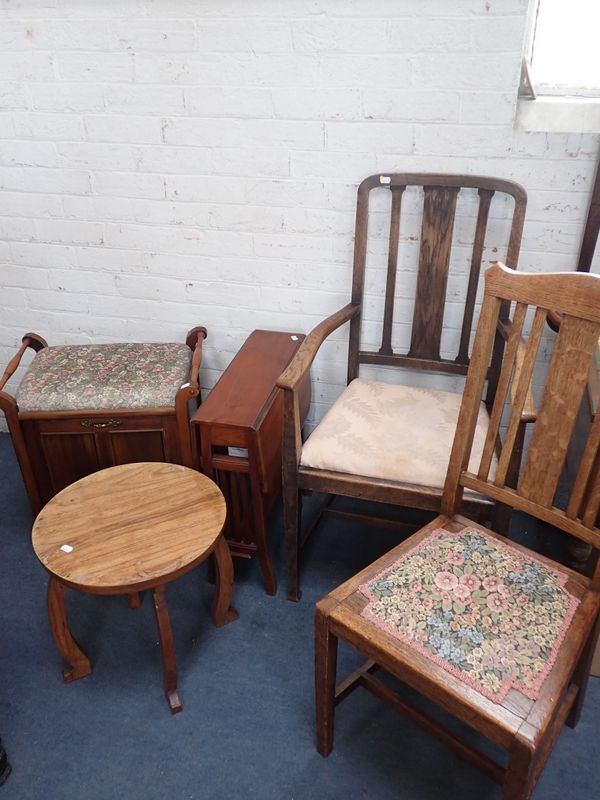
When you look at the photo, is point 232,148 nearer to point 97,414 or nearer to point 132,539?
point 97,414

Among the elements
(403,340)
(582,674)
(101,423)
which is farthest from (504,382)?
(101,423)

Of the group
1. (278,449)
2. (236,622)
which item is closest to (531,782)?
(236,622)

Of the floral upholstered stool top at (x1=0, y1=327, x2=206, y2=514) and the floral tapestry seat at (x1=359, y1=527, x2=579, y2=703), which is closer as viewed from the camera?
the floral tapestry seat at (x1=359, y1=527, x2=579, y2=703)

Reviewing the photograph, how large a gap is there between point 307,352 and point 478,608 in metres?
0.71

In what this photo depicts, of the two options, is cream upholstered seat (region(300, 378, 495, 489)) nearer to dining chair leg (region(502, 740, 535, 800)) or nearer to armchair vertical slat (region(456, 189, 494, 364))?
armchair vertical slat (region(456, 189, 494, 364))

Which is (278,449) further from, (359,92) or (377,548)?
(359,92)

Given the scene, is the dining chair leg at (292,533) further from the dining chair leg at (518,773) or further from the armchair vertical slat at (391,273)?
the dining chair leg at (518,773)

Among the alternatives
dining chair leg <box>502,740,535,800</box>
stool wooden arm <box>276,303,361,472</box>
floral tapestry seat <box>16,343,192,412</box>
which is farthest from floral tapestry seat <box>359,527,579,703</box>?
floral tapestry seat <box>16,343,192,412</box>

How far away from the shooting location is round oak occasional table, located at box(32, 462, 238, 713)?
4.75 ft

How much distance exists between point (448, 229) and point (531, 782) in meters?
1.27

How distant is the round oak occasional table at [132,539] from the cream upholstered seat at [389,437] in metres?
0.30

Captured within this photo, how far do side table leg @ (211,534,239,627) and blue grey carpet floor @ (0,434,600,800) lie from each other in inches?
1.5

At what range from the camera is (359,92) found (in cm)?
182

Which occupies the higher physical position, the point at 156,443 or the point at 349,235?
the point at 349,235
